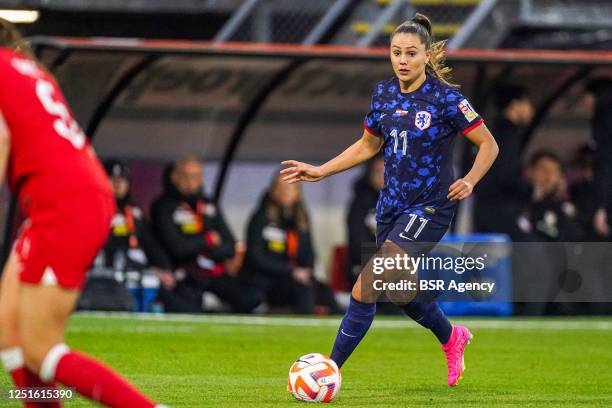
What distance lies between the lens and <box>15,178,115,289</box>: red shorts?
4809 mm

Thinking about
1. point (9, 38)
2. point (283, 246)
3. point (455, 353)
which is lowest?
point (283, 246)

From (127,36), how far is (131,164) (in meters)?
3.23

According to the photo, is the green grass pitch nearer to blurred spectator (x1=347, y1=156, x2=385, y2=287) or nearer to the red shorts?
blurred spectator (x1=347, y1=156, x2=385, y2=287)

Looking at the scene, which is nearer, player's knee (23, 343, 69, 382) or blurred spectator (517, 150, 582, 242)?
player's knee (23, 343, 69, 382)

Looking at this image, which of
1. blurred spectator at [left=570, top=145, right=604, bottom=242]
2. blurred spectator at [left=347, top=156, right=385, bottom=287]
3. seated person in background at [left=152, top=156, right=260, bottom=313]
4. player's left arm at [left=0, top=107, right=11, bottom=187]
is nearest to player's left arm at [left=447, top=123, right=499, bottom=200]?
player's left arm at [left=0, top=107, right=11, bottom=187]

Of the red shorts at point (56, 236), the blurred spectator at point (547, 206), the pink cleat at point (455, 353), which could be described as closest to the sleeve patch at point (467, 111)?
the pink cleat at point (455, 353)

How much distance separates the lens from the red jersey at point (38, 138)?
15.8 feet

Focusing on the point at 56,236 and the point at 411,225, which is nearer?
the point at 56,236

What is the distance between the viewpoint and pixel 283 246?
48.4 ft

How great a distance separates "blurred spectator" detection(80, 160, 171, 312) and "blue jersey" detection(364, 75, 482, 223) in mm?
6712

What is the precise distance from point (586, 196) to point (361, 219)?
9.28 ft

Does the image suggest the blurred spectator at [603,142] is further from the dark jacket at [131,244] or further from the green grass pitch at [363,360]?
the dark jacket at [131,244]

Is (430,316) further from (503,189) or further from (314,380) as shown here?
(503,189)

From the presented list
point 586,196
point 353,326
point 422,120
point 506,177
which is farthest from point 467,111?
point 586,196
